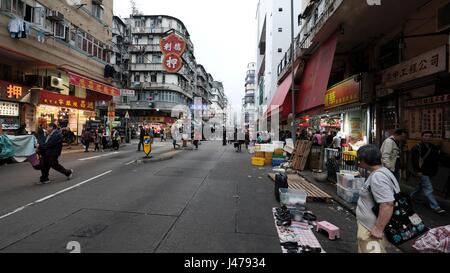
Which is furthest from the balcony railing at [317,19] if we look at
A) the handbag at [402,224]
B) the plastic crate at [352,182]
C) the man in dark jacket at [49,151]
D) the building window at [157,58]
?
the building window at [157,58]

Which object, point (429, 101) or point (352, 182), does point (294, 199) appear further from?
point (429, 101)

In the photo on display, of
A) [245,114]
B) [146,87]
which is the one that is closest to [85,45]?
[146,87]

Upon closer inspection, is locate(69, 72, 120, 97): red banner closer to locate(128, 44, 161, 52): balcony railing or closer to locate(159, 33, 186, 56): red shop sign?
locate(159, 33, 186, 56): red shop sign

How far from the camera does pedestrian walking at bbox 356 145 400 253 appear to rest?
2707mm

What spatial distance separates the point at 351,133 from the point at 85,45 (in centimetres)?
2228

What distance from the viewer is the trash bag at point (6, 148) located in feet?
40.4

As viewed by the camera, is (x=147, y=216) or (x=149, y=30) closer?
(x=147, y=216)

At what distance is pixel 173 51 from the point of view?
714 inches

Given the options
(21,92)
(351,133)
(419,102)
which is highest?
(21,92)

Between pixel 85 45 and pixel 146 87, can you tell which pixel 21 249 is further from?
pixel 146 87

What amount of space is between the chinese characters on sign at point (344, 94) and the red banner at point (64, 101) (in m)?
18.2

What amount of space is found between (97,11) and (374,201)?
29.7 meters

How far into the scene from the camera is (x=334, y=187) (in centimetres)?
897

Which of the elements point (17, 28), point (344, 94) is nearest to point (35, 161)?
point (17, 28)
